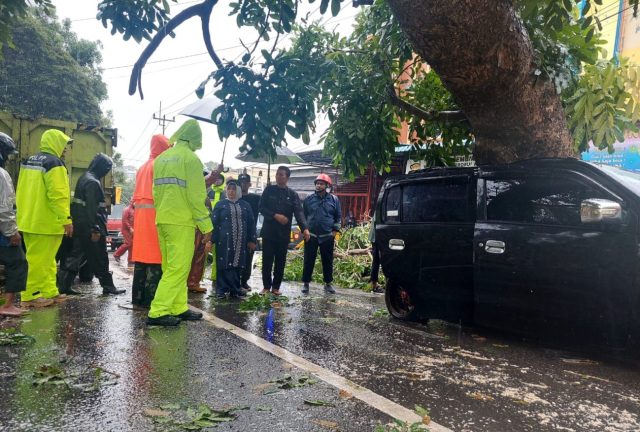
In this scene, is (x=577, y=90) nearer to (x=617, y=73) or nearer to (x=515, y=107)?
(x=617, y=73)

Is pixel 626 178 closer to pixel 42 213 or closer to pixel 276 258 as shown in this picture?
pixel 276 258

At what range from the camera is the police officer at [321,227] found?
26.6ft

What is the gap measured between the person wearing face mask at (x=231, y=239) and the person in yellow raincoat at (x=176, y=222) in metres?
1.64

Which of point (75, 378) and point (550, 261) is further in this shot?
point (550, 261)

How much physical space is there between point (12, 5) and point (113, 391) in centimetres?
345

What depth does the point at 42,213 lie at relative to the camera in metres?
5.73

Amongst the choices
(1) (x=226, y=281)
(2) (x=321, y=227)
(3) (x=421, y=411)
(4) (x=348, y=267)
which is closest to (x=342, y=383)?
(3) (x=421, y=411)

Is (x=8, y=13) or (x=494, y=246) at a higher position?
(x=8, y=13)

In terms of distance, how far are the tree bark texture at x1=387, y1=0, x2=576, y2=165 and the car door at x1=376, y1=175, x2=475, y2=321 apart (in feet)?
2.45

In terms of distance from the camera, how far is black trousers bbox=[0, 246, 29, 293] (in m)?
4.95

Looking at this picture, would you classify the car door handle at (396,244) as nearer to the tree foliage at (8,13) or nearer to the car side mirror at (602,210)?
the car side mirror at (602,210)

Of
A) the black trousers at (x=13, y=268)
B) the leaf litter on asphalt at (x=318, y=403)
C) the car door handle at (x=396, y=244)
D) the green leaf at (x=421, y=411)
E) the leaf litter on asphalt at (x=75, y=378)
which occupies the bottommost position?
the leaf litter on asphalt at (x=75, y=378)

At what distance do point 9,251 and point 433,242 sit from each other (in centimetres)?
421

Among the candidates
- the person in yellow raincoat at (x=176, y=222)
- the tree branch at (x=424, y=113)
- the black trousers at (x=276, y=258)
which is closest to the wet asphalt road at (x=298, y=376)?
the person in yellow raincoat at (x=176, y=222)
